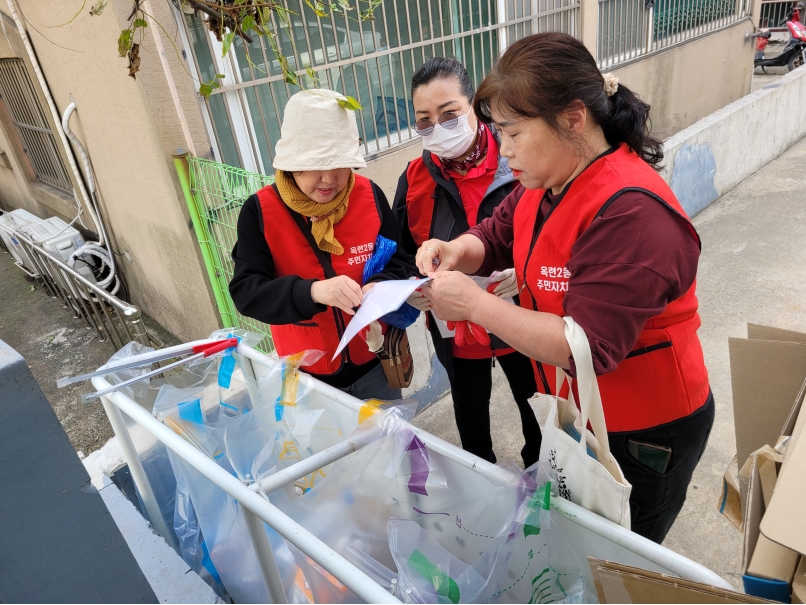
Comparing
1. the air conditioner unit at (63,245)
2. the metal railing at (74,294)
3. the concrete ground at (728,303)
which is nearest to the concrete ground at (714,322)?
the concrete ground at (728,303)

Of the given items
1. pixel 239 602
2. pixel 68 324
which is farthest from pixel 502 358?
pixel 68 324

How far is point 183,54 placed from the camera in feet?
10.6

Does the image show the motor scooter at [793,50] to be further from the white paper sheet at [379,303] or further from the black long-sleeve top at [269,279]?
the white paper sheet at [379,303]

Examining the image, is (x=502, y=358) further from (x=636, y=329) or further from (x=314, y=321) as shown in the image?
(x=636, y=329)

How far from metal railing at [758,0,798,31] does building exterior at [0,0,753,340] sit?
1144cm

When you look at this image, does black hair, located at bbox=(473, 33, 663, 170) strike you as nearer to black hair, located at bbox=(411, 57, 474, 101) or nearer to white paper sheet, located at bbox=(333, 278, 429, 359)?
white paper sheet, located at bbox=(333, 278, 429, 359)

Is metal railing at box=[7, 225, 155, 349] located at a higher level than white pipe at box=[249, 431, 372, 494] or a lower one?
lower

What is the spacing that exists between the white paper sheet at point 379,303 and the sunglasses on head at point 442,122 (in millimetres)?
761

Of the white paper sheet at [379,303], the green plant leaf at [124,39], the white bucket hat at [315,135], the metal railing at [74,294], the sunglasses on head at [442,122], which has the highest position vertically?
the green plant leaf at [124,39]

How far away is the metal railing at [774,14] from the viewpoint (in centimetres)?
1458

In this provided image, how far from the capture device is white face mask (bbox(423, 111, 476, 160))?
2.12 m

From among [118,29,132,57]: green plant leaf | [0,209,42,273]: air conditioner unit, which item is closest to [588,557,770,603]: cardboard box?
[118,29,132,57]: green plant leaf

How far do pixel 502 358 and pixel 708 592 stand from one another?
146cm

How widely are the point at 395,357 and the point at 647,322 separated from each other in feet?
2.86
